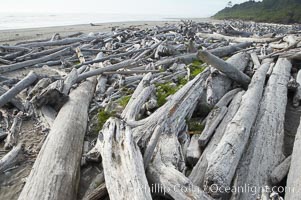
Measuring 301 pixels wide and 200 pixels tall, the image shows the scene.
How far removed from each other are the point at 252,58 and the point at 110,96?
4.59m

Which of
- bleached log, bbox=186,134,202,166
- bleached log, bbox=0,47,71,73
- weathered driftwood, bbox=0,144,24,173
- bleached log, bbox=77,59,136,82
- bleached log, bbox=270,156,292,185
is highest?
bleached log, bbox=270,156,292,185

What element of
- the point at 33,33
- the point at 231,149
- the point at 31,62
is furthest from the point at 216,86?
the point at 33,33

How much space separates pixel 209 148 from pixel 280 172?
884 millimetres

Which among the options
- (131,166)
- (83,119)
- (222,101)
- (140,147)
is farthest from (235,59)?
(131,166)

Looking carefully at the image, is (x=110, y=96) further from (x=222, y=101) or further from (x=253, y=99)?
(x=253, y=99)

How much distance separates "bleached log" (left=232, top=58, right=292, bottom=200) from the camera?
9.81 ft

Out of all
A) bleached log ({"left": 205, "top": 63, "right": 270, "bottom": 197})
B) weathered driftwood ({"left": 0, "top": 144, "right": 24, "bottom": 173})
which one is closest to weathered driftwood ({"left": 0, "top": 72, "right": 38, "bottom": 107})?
weathered driftwood ({"left": 0, "top": 144, "right": 24, "bottom": 173})

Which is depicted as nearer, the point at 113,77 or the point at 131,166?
the point at 131,166

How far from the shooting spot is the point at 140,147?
338 centimetres

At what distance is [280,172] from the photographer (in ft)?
10.1

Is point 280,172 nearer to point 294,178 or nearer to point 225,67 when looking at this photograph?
point 294,178

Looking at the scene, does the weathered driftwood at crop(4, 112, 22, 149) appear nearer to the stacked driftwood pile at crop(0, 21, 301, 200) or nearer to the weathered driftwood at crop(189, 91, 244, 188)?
the stacked driftwood pile at crop(0, 21, 301, 200)

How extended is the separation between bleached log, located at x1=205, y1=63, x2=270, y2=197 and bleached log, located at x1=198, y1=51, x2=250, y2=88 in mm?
1244

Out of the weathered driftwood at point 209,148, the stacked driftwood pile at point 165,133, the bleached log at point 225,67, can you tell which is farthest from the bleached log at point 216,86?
the weathered driftwood at point 209,148
